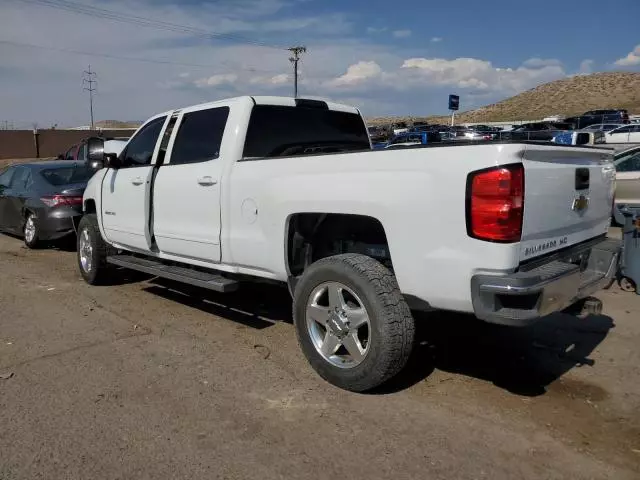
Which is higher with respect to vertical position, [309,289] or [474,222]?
[474,222]

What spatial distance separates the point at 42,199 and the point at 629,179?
10.1m

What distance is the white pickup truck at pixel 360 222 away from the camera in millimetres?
3273

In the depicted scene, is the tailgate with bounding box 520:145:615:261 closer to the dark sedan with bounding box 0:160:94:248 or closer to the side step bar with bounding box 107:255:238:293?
the side step bar with bounding box 107:255:238:293

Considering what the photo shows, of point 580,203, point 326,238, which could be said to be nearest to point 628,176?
point 580,203

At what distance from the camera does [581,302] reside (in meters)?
4.38

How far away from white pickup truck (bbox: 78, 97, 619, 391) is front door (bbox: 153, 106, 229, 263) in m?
0.02

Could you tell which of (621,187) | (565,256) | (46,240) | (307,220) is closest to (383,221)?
(307,220)

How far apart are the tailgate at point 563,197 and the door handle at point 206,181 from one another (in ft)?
8.52

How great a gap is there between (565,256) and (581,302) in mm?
707

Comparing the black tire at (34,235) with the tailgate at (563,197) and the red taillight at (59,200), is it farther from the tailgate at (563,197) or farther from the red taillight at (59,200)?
the tailgate at (563,197)

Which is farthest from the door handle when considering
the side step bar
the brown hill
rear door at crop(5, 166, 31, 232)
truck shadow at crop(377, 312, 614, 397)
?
the brown hill

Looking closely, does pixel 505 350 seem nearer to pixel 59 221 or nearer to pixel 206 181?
pixel 206 181

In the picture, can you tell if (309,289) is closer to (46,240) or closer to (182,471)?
(182,471)

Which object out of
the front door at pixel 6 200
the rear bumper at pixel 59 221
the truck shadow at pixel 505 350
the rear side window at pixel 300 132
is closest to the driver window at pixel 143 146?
the rear side window at pixel 300 132
